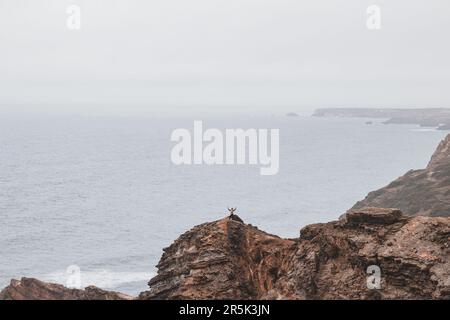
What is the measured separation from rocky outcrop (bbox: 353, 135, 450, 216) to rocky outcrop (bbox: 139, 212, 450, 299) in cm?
4885

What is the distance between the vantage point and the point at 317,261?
769 inches

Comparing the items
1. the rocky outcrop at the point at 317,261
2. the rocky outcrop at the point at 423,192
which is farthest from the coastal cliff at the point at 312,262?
the rocky outcrop at the point at 423,192

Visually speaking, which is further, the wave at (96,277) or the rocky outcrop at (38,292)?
the wave at (96,277)

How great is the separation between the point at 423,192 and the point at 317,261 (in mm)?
65405

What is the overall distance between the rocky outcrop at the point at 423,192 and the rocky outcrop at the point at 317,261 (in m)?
48.9

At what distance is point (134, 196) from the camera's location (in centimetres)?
18450

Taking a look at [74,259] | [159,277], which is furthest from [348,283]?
[74,259]

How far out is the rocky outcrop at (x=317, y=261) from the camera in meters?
18.1

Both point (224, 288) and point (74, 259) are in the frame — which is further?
point (74, 259)

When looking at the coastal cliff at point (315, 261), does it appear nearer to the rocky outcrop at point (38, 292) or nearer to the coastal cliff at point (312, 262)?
the coastal cliff at point (312, 262)

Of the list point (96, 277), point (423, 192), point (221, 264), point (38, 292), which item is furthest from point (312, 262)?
point (96, 277)

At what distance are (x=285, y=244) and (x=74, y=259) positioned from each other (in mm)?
90651

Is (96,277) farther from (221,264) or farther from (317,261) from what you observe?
(317,261)
